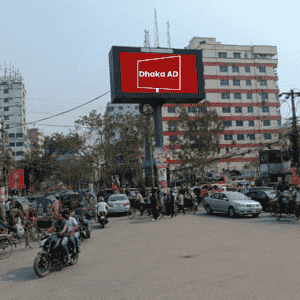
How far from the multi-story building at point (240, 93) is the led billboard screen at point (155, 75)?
127ft

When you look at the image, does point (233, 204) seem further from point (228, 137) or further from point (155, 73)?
point (228, 137)

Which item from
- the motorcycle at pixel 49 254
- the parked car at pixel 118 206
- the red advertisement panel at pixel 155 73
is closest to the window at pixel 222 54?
the red advertisement panel at pixel 155 73

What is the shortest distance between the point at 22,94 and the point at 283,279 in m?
105

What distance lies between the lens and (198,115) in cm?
4934

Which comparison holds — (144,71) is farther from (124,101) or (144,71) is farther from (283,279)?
(283,279)

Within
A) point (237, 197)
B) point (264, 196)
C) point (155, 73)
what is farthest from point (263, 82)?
point (237, 197)

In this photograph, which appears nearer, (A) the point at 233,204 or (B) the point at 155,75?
(A) the point at 233,204

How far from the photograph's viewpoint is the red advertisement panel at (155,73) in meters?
28.3

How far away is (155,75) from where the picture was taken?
28703 mm

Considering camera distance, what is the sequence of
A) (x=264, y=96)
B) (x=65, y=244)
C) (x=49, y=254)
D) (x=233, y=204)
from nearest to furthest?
1. (x=49, y=254)
2. (x=65, y=244)
3. (x=233, y=204)
4. (x=264, y=96)

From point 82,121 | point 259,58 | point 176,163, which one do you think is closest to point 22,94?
point 176,163

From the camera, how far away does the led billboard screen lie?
2819cm

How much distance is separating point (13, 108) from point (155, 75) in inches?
3217

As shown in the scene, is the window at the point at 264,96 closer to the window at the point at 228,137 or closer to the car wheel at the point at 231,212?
the window at the point at 228,137
